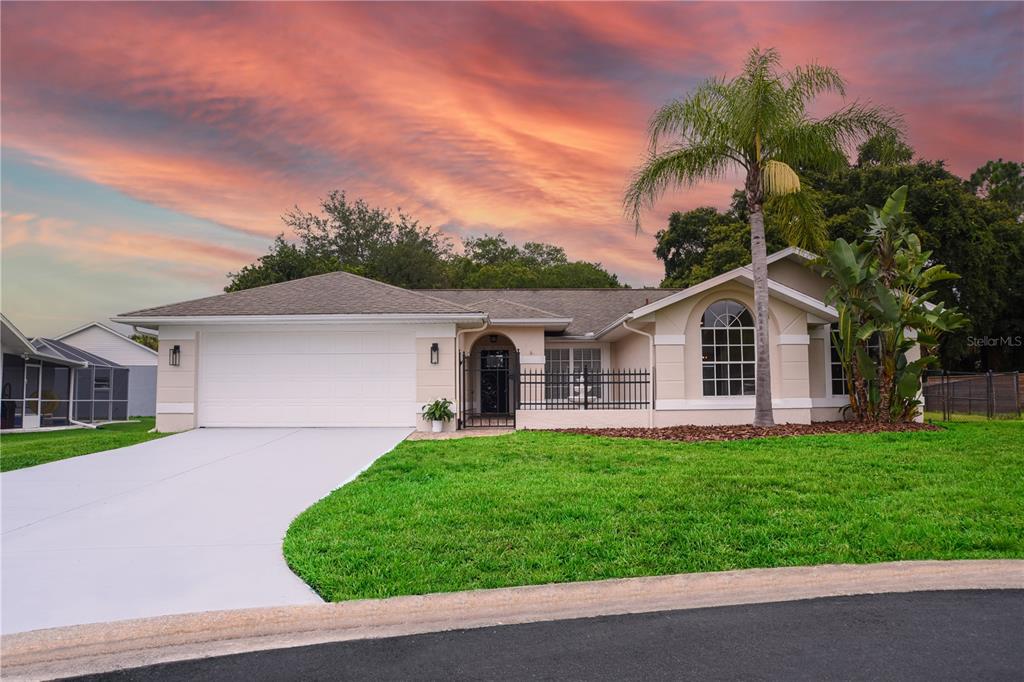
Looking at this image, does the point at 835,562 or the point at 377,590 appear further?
the point at 835,562

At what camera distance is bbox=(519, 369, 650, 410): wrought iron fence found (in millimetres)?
15391

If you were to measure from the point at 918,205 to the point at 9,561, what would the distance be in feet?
120

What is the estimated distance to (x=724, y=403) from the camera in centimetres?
1577

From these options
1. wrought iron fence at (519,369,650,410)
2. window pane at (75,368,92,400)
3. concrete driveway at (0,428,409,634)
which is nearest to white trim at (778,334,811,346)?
wrought iron fence at (519,369,650,410)

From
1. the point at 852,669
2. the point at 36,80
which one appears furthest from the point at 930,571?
the point at 36,80

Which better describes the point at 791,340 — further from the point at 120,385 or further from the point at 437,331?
the point at 120,385

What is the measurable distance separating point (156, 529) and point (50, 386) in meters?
20.6

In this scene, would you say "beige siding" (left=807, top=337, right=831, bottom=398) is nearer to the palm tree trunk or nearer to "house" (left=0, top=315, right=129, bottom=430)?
the palm tree trunk

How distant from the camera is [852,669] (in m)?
3.72

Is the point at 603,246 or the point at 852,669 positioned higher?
the point at 603,246

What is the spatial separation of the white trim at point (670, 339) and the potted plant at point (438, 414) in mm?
5270

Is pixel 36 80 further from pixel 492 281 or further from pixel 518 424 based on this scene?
pixel 492 281

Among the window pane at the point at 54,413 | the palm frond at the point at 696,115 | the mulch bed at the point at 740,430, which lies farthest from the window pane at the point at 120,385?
the palm frond at the point at 696,115

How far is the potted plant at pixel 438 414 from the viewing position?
50.1ft
